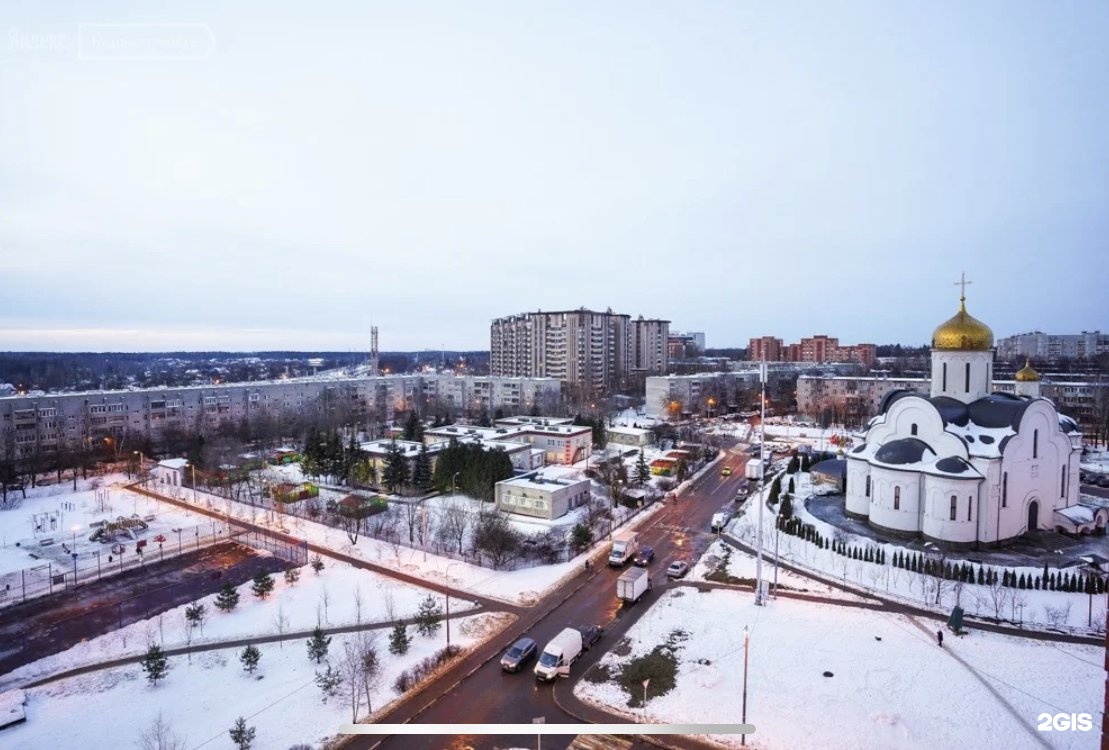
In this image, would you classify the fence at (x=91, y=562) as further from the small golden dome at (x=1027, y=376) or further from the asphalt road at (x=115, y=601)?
the small golden dome at (x=1027, y=376)

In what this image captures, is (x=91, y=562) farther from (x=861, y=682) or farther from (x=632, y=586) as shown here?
(x=861, y=682)

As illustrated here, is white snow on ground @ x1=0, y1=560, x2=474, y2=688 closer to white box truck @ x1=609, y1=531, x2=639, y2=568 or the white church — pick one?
white box truck @ x1=609, y1=531, x2=639, y2=568

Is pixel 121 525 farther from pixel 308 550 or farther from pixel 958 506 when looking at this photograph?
pixel 958 506

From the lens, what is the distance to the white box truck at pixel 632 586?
23.1m

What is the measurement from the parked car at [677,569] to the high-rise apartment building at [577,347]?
60.9m

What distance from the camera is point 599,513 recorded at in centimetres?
3472

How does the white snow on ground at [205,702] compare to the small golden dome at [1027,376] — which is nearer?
the white snow on ground at [205,702]

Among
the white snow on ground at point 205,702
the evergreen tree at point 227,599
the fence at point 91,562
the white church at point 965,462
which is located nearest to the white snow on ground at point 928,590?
the white church at point 965,462

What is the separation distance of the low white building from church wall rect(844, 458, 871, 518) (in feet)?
48.7

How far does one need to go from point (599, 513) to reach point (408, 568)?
11.7 m

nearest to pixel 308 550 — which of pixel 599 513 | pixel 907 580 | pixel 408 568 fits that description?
pixel 408 568

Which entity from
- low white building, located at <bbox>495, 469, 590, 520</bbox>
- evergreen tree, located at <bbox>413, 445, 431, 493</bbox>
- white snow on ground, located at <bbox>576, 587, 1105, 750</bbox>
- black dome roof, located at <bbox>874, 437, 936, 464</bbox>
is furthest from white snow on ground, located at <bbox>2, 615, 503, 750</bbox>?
black dome roof, located at <bbox>874, 437, 936, 464</bbox>

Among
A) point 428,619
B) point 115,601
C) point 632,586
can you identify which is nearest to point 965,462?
point 632,586

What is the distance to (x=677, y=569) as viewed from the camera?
85.1 ft
